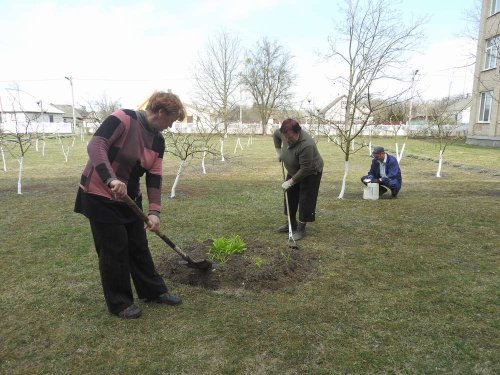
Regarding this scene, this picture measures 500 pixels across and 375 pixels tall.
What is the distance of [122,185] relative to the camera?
2.52 m

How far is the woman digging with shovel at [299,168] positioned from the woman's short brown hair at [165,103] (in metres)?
2.00

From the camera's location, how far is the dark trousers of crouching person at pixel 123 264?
112 inches

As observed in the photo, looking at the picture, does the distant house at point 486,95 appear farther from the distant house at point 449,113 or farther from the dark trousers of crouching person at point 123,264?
the dark trousers of crouching person at point 123,264

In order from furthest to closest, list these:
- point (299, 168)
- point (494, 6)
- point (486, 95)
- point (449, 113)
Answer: point (486, 95), point (494, 6), point (449, 113), point (299, 168)

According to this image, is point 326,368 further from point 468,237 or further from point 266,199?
point 266,199

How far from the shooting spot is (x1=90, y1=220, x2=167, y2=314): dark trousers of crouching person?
2.84m

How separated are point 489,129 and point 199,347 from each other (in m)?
24.9

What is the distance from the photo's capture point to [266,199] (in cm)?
786

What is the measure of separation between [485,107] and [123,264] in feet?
85.7

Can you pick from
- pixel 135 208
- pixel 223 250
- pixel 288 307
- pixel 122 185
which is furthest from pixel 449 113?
pixel 122 185

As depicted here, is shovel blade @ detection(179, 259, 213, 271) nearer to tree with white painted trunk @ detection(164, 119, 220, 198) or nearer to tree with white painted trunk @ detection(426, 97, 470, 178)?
tree with white painted trunk @ detection(164, 119, 220, 198)

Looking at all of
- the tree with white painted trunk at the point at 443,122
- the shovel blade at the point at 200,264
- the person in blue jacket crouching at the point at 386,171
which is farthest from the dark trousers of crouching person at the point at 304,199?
the tree with white painted trunk at the point at 443,122

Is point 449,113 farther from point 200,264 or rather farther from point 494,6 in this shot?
point 494,6

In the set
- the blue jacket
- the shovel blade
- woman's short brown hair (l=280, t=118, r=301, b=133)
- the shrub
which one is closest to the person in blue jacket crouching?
the blue jacket
